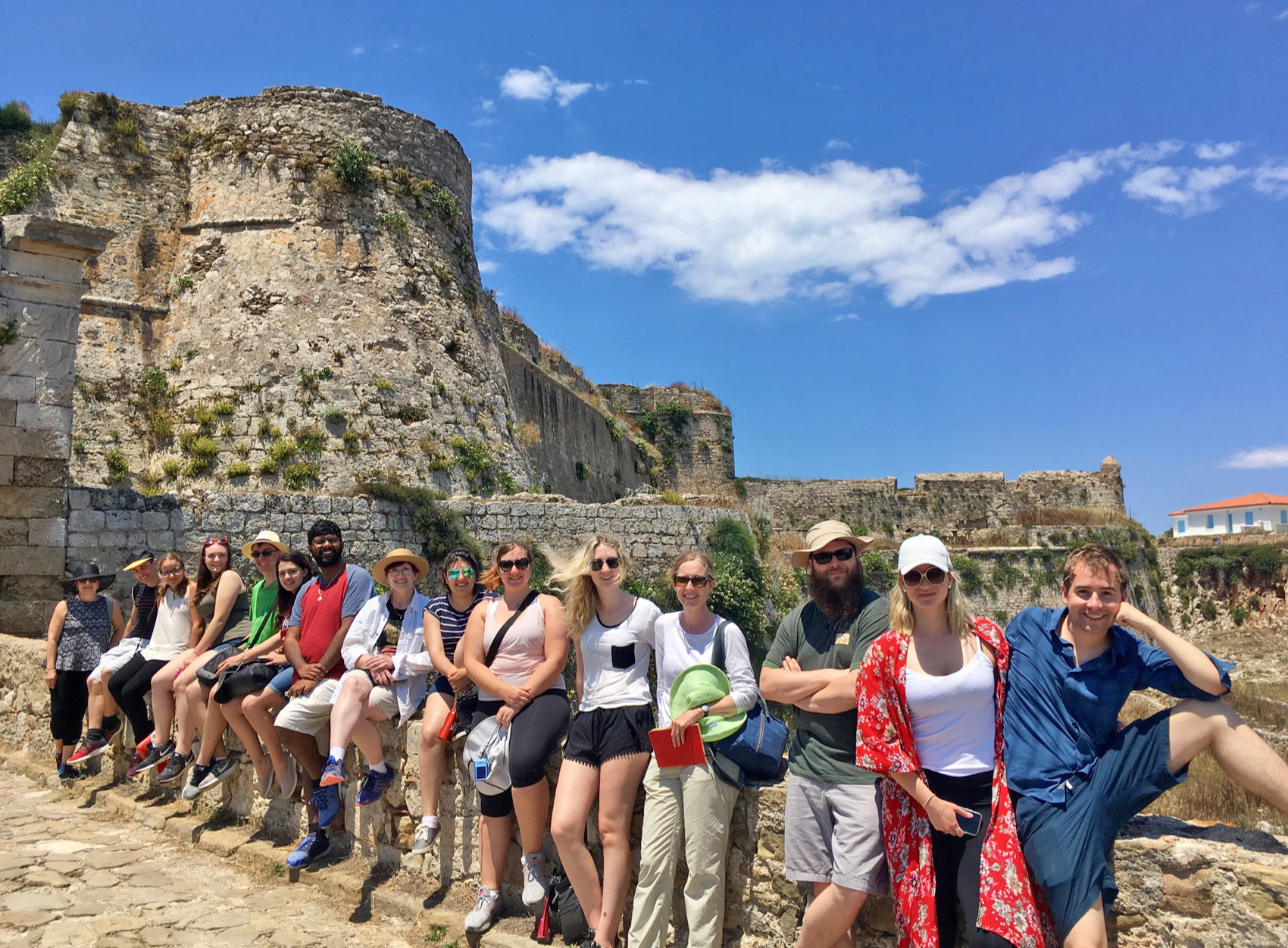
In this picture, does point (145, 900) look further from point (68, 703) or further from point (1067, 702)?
point (1067, 702)

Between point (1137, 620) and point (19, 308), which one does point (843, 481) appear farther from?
point (1137, 620)

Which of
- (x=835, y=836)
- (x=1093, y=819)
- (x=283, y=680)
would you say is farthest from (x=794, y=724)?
(x=283, y=680)

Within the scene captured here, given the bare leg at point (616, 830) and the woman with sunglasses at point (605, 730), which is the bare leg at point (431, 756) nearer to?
the woman with sunglasses at point (605, 730)

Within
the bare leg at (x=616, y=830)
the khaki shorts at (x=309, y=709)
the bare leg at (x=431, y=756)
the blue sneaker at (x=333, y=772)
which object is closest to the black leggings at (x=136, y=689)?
the khaki shorts at (x=309, y=709)

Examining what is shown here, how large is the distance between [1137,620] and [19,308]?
1019 cm

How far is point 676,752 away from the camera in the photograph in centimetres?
345

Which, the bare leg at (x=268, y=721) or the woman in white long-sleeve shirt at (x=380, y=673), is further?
the bare leg at (x=268, y=721)

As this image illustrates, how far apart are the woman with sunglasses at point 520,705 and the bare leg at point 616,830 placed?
352 mm

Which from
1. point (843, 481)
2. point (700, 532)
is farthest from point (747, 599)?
point (843, 481)

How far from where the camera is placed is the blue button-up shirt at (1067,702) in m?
2.78

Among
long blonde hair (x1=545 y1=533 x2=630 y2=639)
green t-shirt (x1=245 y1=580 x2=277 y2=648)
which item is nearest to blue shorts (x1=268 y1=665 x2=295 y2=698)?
green t-shirt (x1=245 y1=580 x2=277 y2=648)

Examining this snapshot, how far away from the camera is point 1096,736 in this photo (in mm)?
2830

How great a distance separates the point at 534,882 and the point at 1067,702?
228 cm

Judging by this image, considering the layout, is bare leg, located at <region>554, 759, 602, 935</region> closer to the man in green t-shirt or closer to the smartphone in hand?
the man in green t-shirt
